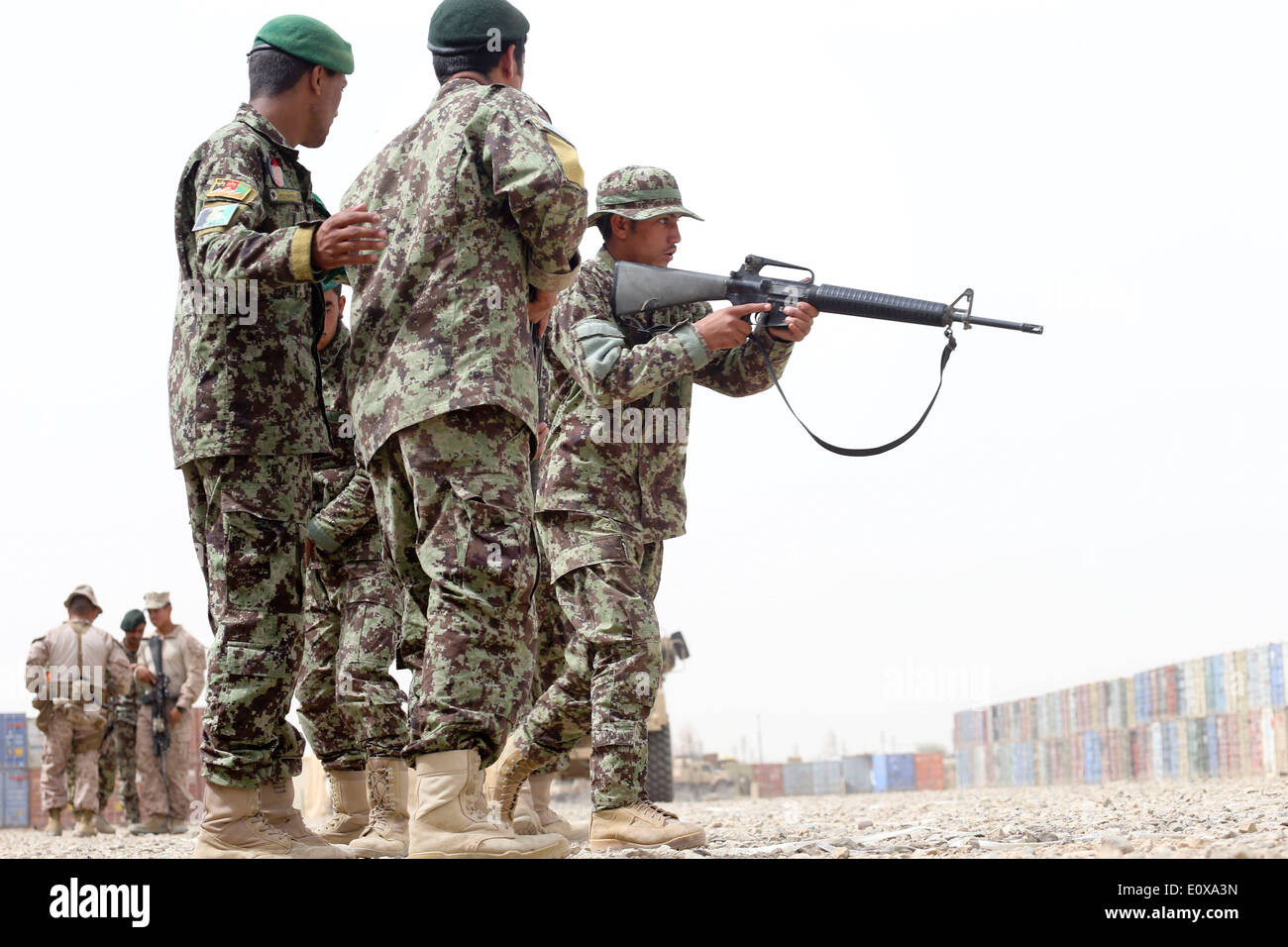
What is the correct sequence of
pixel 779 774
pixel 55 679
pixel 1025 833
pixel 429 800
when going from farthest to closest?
pixel 779 774 < pixel 55 679 < pixel 1025 833 < pixel 429 800

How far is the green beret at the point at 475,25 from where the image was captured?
360 centimetres

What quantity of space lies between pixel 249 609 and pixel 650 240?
2094 mm

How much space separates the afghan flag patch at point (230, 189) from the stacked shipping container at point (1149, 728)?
61.0 ft

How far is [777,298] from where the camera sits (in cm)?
491

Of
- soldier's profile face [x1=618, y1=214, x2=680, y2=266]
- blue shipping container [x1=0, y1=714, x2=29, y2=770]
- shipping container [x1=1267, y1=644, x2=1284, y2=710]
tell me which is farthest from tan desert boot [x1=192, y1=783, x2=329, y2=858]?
shipping container [x1=1267, y1=644, x2=1284, y2=710]

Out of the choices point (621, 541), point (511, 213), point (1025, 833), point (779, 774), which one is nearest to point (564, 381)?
point (621, 541)

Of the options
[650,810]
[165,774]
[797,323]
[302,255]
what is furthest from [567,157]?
[165,774]

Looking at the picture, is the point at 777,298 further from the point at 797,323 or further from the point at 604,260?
the point at 604,260

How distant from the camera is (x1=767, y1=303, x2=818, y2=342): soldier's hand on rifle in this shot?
188 inches

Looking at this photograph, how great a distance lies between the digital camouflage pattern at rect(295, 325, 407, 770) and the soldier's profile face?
1.15m

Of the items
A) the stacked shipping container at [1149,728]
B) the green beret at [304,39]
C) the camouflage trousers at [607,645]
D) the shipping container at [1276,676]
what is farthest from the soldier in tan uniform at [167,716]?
the shipping container at [1276,676]
